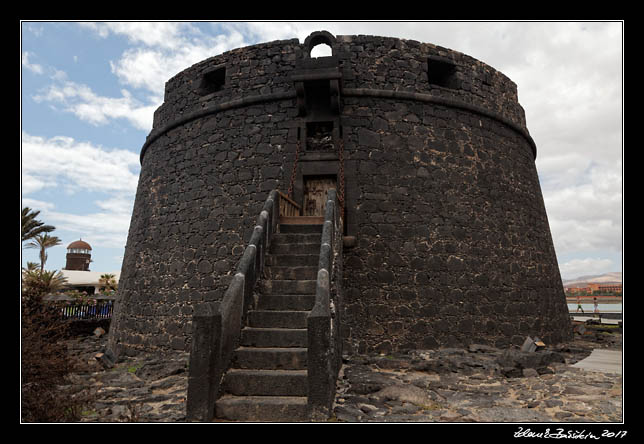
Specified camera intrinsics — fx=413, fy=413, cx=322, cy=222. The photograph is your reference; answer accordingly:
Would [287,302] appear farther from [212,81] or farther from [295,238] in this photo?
[212,81]

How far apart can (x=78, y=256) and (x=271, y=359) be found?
119 feet

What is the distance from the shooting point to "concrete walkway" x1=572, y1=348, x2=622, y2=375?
6.55 metres

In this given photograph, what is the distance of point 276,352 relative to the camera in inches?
184

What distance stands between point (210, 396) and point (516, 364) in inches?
191

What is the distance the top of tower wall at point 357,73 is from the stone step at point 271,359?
20.5ft

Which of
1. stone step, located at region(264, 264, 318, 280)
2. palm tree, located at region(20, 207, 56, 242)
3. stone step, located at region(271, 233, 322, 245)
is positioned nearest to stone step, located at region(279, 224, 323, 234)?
stone step, located at region(271, 233, 322, 245)

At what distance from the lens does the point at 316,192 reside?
8.90 m

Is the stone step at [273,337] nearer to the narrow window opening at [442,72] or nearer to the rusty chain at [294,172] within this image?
the rusty chain at [294,172]

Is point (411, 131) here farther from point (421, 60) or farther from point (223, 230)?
point (223, 230)

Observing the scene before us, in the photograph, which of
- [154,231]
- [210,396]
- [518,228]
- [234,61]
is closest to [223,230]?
[154,231]

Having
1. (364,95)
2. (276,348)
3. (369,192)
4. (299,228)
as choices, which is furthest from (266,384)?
(364,95)

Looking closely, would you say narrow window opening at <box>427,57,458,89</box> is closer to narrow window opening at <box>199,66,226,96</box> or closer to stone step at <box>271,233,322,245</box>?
narrow window opening at <box>199,66,226,96</box>

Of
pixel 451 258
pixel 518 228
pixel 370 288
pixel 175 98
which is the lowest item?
pixel 370 288

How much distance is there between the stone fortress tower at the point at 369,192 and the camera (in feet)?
26.8
